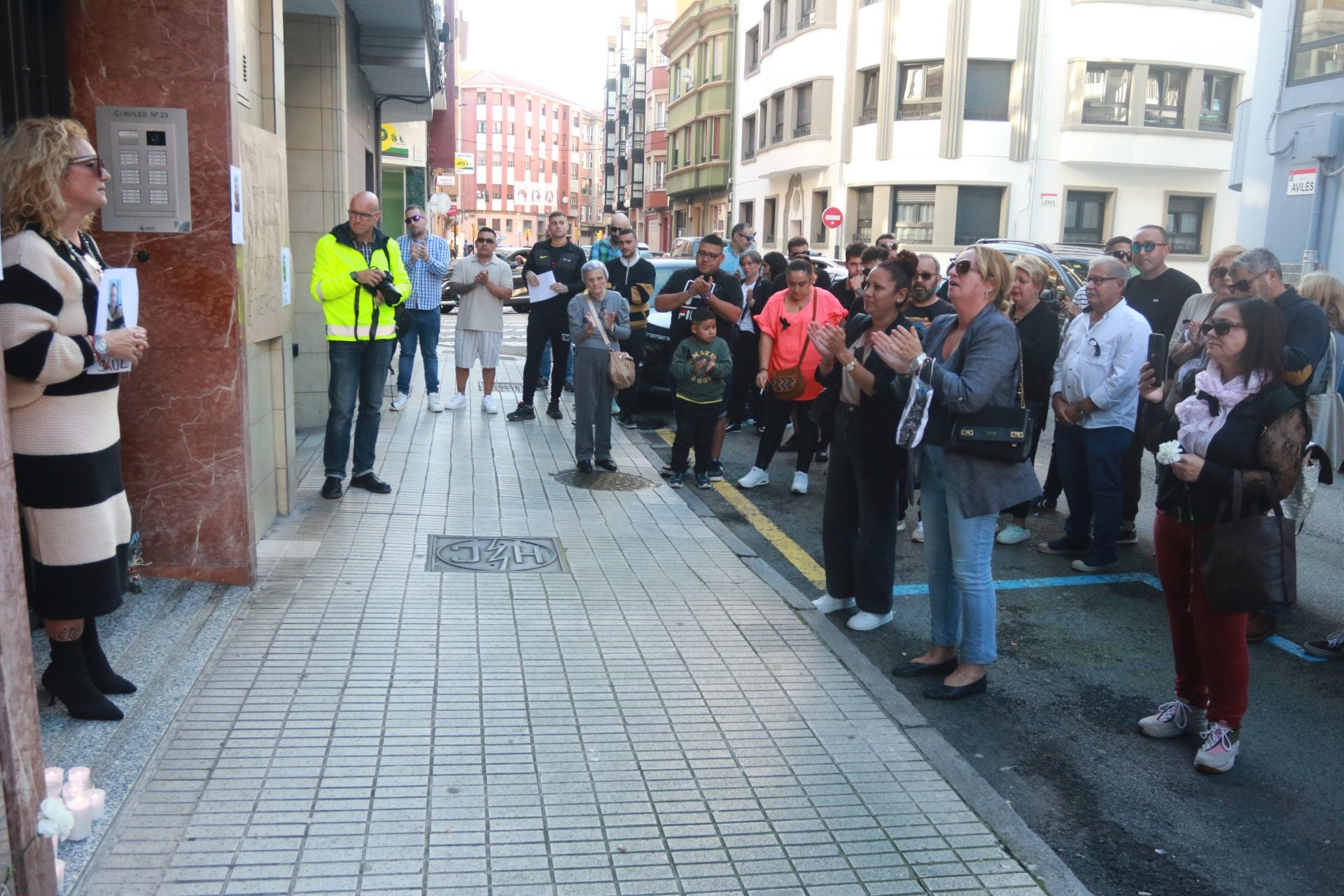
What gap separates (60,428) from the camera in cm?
372

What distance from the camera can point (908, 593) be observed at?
21.6ft

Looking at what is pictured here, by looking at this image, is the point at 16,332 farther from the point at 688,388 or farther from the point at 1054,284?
the point at 1054,284

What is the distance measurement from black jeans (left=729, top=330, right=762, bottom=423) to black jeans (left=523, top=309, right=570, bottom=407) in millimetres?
1728

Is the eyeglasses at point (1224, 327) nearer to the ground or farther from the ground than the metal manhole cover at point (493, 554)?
farther from the ground

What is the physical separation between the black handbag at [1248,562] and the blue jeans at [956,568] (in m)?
0.91

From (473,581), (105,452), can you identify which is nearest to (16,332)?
(105,452)

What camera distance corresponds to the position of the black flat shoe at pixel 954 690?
4957 millimetres

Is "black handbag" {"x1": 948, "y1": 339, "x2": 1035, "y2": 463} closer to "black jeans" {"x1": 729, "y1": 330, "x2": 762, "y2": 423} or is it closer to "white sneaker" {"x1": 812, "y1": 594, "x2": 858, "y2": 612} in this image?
"white sneaker" {"x1": 812, "y1": 594, "x2": 858, "y2": 612}

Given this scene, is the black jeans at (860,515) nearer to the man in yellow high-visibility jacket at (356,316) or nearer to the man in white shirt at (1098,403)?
the man in white shirt at (1098,403)

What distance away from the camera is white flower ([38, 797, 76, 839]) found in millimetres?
2807

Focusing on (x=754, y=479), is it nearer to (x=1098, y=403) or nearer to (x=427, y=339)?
(x=1098, y=403)

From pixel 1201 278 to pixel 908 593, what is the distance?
3179 cm

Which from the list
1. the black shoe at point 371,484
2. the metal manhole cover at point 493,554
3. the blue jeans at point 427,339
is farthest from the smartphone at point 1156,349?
the blue jeans at point 427,339

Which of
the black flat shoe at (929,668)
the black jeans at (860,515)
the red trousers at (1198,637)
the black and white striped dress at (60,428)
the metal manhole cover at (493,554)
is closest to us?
the black and white striped dress at (60,428)
